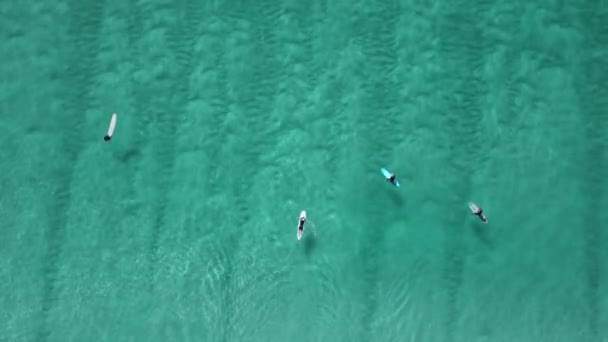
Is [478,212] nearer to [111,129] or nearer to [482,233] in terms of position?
[482,233]

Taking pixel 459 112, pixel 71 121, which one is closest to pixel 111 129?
pixel 71 121

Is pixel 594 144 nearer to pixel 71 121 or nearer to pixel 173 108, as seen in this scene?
pixel 173 108

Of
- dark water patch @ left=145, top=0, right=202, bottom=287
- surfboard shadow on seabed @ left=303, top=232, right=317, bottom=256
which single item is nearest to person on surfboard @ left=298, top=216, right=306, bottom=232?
surfboard shadow on seabed @ left=303, top=232, right=317, bottom=256

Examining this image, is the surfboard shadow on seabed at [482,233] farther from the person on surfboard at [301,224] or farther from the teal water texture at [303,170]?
the person on surfboard at [301,224]

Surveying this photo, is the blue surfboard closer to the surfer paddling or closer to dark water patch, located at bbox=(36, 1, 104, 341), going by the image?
the surfer paddling

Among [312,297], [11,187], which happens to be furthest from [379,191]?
[11,187]

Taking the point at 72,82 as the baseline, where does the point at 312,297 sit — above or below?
below

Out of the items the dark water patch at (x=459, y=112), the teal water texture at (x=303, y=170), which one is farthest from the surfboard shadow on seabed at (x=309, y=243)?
the dark water patch at (x=459, y=112)

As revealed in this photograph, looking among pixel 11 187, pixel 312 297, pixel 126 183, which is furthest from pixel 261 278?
pixel 11 187

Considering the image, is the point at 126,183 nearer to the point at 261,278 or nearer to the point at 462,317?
the point at 261,278
